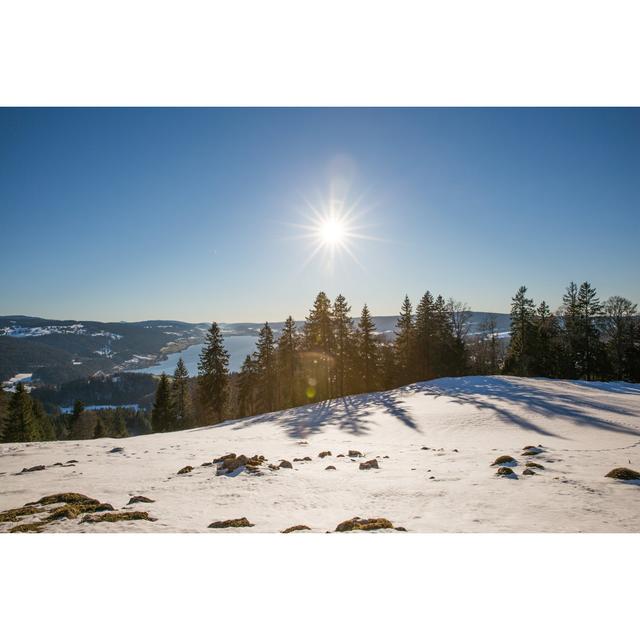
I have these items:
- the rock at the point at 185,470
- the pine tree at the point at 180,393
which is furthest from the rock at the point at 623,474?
the pine tree at the point at 180,393

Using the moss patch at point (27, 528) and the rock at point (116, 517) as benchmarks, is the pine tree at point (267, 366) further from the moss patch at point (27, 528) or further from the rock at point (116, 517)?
the moss patch at point (27, 528)

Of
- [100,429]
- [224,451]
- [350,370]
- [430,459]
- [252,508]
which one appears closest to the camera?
[252,508]

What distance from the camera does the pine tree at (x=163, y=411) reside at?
4091cm

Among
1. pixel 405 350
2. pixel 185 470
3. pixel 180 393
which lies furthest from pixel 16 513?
pixel 180 393

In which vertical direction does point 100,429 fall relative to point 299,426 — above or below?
below

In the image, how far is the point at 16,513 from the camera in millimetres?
5598

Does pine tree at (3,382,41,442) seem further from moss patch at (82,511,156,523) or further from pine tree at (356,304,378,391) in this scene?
moss patch at (82,511,156,523)

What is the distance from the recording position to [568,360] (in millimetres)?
38469

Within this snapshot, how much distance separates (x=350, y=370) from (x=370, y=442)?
23.3 m

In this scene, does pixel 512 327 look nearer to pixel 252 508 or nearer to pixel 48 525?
pixel 252 508

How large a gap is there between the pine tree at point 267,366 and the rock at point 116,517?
114 feet

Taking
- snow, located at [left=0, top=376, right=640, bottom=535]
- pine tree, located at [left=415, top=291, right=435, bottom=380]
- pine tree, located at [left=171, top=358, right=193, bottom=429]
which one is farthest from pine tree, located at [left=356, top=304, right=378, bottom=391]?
pine tree, located at [left=171, top=358, right=193, bottom=429]

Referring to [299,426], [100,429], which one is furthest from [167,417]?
[299,426]

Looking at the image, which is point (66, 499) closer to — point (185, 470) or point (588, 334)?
point (185, 470)
